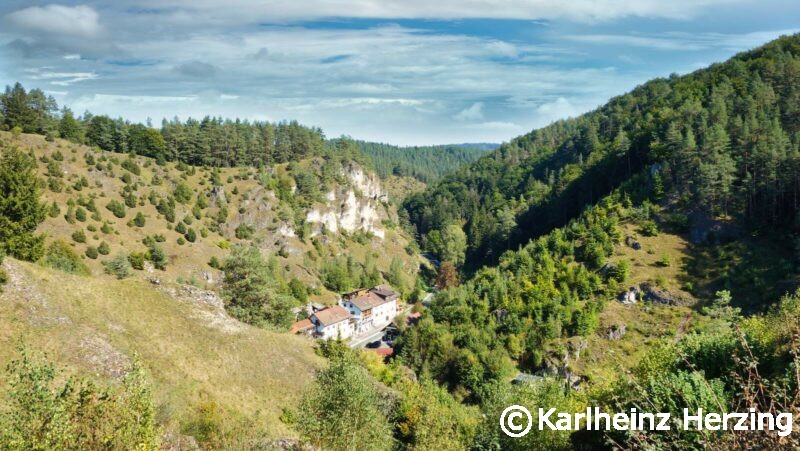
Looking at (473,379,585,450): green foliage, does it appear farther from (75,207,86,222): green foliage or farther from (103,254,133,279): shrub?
(75,207,86,222): green foliage

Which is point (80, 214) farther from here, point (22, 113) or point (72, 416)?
point (72, 416)

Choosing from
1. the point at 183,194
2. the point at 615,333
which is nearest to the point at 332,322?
the point at 183,194

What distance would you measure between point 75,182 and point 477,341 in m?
73.1

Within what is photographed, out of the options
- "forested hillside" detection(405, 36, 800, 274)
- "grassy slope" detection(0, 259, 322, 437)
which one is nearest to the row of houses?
"grassy slope" detection(0, 259, 322, 437)

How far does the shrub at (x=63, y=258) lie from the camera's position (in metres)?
50.0

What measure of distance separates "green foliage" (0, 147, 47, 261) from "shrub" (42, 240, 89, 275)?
53.8 feet

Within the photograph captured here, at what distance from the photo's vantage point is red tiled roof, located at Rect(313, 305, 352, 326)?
79100 millimetres

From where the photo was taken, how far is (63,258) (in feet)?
172

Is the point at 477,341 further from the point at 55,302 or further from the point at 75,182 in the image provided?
the point at 75,182

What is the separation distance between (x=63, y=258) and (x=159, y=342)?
31.5m

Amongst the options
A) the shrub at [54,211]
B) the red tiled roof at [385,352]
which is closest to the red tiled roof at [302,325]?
the red tiled roof at [385,352]

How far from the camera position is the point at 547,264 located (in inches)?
2795

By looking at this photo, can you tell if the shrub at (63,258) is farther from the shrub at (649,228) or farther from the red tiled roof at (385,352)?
the shrub at (649,228)

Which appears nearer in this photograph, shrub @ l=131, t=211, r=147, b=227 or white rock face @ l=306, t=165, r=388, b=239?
shrub @ l=131, t=211, r=147, b=227
